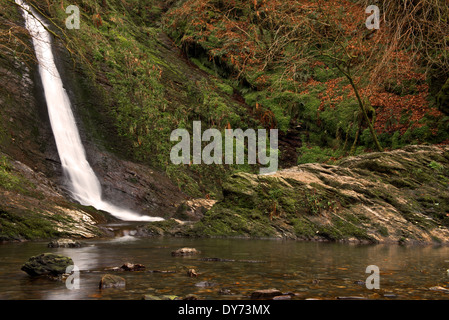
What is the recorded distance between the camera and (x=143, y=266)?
5.15 metres

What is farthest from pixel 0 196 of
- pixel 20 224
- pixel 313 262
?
pixel 313 262

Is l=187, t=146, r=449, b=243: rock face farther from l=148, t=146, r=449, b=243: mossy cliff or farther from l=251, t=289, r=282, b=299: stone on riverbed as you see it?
l=251, t=289, r=282, b=299: stone on riverbed

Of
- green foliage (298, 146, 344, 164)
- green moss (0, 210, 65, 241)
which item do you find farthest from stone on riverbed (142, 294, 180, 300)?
green foliage (298, 146, 344, 164)

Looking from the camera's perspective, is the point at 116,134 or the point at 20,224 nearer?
the point at 20,224

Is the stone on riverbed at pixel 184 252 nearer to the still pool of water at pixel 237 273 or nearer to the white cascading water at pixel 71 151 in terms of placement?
the still pool of water at pixel 237 273

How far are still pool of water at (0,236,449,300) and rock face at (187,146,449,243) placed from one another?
112 inches

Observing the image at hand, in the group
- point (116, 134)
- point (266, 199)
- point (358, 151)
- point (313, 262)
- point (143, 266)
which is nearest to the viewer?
point (143, 266)

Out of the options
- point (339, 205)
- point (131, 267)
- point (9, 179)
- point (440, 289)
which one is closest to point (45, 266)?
point (131, 267)

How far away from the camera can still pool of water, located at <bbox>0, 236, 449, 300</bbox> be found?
3767mm

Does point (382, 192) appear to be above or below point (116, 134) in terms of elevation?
below

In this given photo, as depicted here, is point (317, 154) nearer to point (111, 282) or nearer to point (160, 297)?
point (111, 282)

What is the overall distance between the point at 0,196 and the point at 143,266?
6033mm

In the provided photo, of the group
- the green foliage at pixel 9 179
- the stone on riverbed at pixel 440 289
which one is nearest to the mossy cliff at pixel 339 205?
the green foliage at pixel 9 179

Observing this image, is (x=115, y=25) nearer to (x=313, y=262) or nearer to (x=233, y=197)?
(x=233, y=197)
